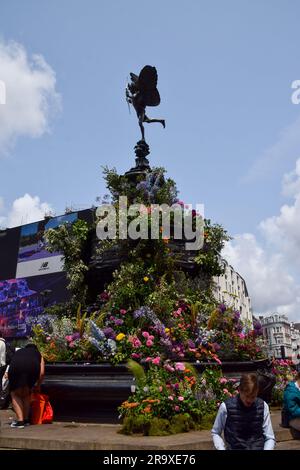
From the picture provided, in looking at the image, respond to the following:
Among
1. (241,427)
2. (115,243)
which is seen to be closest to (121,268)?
(115,243)

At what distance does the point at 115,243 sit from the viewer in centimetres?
973

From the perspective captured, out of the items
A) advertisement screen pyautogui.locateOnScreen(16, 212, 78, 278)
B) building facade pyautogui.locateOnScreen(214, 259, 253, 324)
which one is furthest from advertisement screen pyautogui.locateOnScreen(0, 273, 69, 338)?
building facade pyautogui.locateOnScreen(214, 259, 253, 324)

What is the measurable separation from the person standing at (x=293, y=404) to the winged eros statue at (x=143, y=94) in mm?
7535

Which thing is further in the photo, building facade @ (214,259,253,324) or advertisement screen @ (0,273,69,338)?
building facade @ (214,259,253,324)

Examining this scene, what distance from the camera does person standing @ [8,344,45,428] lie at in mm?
6801

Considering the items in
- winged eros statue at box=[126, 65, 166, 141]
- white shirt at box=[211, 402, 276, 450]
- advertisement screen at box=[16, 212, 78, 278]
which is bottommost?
white shirt at box=[211, 402, 276, 450]

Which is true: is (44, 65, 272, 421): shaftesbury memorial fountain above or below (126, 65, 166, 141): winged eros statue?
below

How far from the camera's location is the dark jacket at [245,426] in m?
3.87

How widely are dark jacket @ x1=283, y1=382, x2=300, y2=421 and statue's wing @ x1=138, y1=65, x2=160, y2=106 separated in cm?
817

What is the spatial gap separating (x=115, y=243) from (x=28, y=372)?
349 cm

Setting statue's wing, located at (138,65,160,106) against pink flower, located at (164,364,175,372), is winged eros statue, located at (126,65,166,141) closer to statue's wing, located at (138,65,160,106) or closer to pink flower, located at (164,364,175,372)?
statue's wing, located at (138,65,160,106)

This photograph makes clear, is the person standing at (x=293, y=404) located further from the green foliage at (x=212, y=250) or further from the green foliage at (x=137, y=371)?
the green foliage at (x=212, y=250)
